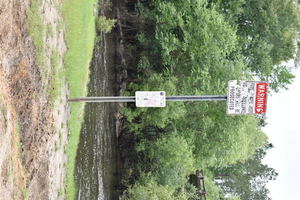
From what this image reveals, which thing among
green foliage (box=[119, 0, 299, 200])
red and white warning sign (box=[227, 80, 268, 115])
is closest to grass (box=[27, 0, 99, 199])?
green foliage (box=[119, 0, 299, 200])

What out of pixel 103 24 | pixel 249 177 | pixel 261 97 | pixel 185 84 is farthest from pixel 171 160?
pixel 249 177

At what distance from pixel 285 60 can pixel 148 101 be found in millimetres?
16800

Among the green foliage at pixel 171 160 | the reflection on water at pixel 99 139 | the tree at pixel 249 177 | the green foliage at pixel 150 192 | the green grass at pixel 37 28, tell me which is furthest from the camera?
the tree at pixel 249 177

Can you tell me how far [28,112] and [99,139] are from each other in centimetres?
1090

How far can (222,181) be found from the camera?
133 ft

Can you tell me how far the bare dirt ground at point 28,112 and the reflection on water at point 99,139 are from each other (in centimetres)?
420

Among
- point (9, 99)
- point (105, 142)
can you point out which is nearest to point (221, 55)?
point (105, 142)

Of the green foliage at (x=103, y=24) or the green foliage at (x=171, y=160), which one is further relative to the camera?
the green foliage at (x=171, y=160)

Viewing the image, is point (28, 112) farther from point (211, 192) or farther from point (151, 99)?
point (211, 192)

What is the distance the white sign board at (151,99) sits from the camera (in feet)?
39.2

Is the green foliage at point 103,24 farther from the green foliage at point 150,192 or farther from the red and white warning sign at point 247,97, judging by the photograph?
the red and white warning sign at point 247,97

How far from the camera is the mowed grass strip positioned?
50.7 feet

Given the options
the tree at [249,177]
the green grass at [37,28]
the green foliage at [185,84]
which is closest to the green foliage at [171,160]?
the green foliage at [185,84]

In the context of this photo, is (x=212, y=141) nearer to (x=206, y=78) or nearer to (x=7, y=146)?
(x=206, y=78)
